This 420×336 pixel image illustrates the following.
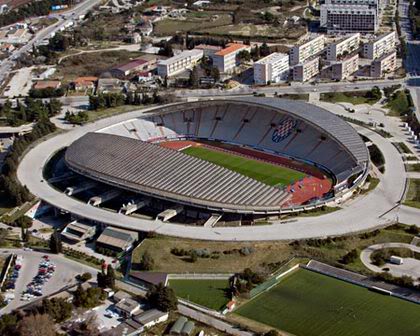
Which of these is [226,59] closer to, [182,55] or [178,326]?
[182,55]

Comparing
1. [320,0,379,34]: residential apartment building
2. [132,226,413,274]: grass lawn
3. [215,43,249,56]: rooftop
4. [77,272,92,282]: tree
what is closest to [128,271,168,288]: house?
[132,226,413,274]: grass lawn

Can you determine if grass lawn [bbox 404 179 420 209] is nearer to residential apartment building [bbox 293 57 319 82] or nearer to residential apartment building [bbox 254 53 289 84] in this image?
residential apartment building [bbox 293 57 319 82]

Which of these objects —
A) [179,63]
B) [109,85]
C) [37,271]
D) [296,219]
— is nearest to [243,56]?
[179,63]

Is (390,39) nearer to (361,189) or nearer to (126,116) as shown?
(126,116)

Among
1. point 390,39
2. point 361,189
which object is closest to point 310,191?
point 361,189

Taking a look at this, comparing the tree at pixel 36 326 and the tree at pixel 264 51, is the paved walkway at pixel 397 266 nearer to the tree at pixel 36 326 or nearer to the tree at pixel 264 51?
the tree at pixel 36 326

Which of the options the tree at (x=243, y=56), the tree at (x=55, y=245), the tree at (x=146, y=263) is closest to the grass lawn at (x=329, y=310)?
the tree at (x=146, y=263)
